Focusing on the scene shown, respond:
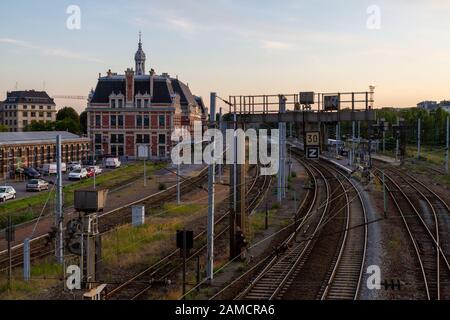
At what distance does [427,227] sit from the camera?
26781 mm

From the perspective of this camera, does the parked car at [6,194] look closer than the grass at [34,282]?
No

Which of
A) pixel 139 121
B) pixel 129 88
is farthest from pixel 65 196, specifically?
pixel 129 88

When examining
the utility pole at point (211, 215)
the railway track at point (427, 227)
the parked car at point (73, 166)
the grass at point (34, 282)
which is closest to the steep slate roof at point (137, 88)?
the parked car at point (73, 166)

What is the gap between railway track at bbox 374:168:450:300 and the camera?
1780 centimetres

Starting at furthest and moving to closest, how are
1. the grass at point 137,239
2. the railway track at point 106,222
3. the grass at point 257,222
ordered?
the grass at point 257,222 → the grass at point 137,239 → the railway track at point 106,222

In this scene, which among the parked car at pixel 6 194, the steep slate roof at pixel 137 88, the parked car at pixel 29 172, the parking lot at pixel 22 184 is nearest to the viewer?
the parked car at pixel 6 194

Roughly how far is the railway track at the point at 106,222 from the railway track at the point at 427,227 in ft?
28.6

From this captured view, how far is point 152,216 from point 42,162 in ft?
97.5

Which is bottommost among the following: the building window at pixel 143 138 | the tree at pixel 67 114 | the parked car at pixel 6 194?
the parked car at pixel 6 194

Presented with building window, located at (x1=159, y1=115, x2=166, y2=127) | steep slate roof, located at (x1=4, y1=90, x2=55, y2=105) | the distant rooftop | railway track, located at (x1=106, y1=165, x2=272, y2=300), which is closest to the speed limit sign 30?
railway track, located at (x1=106, y1=165, x2=272, y2=300)

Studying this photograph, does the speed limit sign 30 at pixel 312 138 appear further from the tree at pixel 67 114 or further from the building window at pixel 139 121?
the tree at pixel 67 114

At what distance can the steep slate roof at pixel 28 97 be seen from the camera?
131000mm

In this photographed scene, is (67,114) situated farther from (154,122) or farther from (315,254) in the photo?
(315,254)

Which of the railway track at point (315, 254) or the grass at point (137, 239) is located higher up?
the railway track at point (315, 254)
